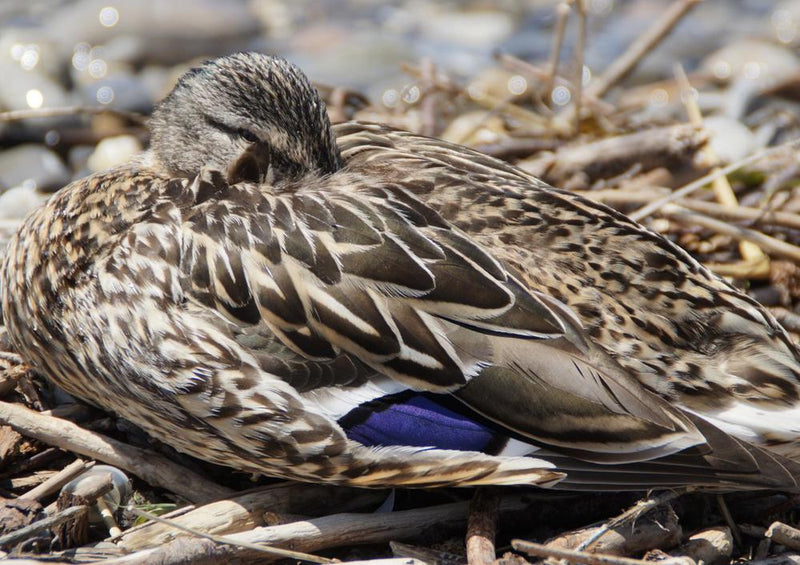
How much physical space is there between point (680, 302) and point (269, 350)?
1348mm

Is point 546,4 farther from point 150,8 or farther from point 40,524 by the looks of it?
point 40,524

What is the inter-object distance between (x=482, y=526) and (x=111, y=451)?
133cm

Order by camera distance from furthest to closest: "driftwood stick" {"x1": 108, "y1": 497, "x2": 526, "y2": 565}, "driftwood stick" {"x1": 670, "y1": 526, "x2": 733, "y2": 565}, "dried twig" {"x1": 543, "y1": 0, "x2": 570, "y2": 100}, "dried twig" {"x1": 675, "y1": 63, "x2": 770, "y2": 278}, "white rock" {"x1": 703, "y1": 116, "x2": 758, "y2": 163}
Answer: "white rock" {"x1": 703, "y1": 116, "x2": 758, "y2": 163}
"dried twig" {"x1": 543, "y1": 0, "x2": 570, "y2": 100}
"dried twig" {"x1": 675, "y1": 63, "x2": 770, "y2": 278}
"driftwood stick" {"x1": 670, "y1": 526, "x2": 733, "y2": 565}
"driftwood stick" {"x1": 108, "y1": 497, "x2": 526, "y2": 565}

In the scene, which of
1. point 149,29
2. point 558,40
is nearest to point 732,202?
point 558,40

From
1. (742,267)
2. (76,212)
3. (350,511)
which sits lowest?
(350,511)

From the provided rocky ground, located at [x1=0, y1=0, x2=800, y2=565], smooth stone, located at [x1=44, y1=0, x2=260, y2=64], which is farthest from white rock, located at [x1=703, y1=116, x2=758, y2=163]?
smooth stone, located at [x1=44, y1=0, x2=260, y2=64]

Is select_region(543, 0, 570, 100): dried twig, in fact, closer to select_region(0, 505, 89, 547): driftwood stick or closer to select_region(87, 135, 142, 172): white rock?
select_region(87, 135, 142, 172): white rock

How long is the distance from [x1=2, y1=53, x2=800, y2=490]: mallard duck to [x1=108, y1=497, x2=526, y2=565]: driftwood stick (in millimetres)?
139

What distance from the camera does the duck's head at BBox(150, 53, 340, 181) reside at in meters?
4.00

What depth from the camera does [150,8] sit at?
30.6 feet

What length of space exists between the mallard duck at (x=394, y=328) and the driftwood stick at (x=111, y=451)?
14cm

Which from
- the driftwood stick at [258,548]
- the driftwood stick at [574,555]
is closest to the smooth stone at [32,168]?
the driftwood stick at [258,548]

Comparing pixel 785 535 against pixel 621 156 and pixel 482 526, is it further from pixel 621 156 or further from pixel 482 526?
pixel 621 156

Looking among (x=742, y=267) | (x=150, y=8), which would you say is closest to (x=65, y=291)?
(x=742, y=267)
